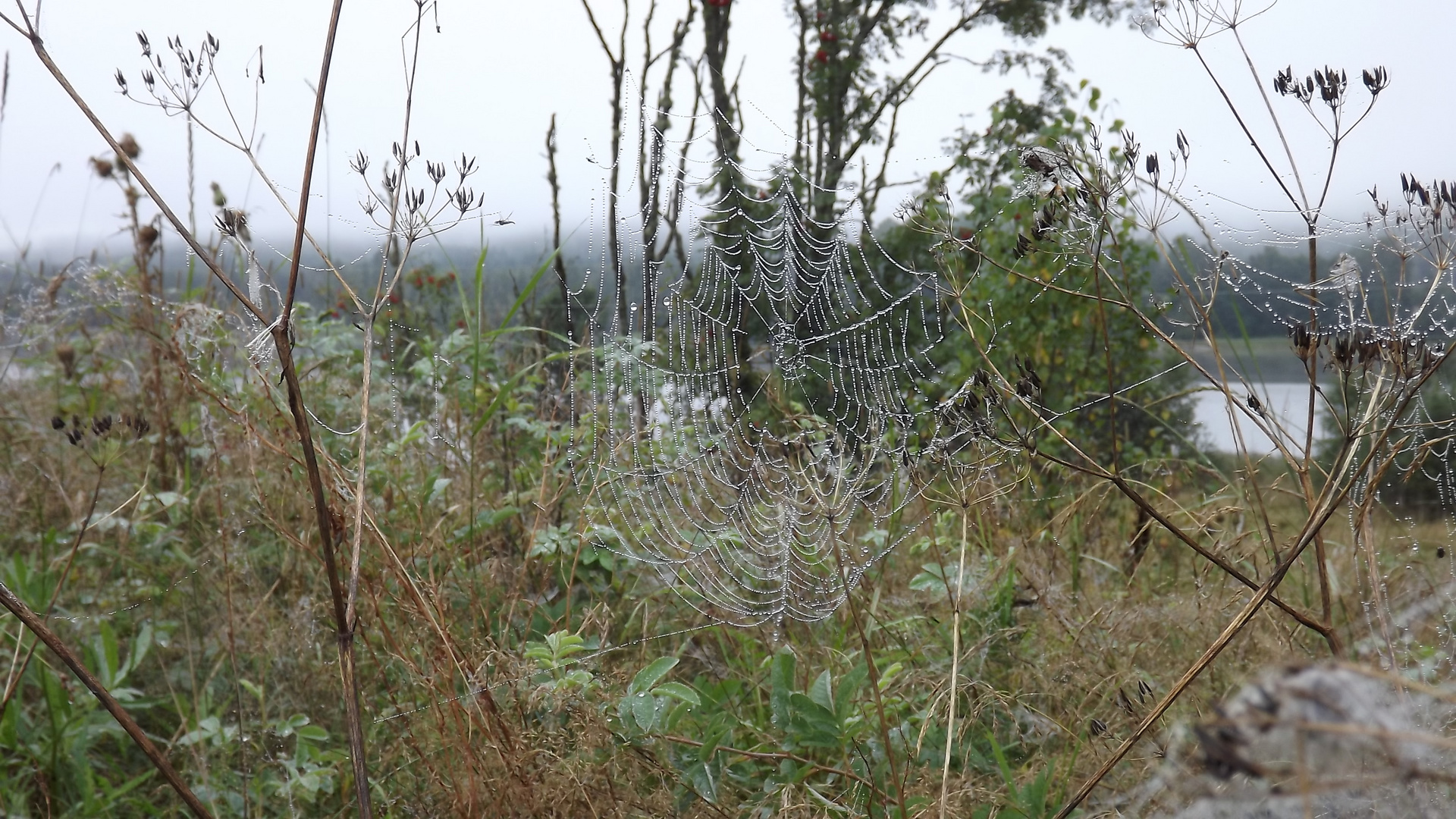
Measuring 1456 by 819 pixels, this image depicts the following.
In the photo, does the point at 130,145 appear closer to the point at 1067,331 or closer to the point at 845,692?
the point at 845,692

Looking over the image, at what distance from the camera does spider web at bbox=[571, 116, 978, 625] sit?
2.36m

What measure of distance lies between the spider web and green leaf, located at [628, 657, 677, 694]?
1.10ft

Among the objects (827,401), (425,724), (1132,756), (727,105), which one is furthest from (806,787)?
(727,105)

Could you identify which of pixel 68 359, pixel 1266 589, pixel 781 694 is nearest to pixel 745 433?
pixel 781 694

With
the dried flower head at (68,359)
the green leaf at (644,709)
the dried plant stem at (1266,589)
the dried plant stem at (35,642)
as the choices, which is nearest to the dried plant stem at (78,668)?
the dried plant stem at (35,642)

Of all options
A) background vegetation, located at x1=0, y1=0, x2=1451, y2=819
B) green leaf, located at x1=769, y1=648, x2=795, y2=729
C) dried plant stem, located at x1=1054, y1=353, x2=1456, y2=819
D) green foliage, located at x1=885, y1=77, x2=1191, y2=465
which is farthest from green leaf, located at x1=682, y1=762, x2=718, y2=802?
green foliage, located at x1=885, y1=77, x2=1191, y2=465

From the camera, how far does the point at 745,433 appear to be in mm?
3592

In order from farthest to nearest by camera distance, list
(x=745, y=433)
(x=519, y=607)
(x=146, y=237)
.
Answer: (x=745, y=433) < (x=146, y=237) < (x=519, y=607)

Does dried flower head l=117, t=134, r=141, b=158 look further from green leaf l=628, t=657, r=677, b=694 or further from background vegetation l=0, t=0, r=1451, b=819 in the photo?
green leaf l=628, t=657, r=677, b=694

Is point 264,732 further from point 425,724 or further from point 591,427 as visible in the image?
point 591,427

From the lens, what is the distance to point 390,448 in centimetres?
235

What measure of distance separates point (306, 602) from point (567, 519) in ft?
2.30

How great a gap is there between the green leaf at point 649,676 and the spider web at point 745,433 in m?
0.33

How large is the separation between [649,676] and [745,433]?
6.35 ft
